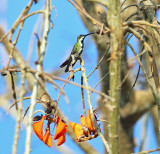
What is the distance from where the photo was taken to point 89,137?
222 centimetres

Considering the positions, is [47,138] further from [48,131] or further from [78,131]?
[78,131]

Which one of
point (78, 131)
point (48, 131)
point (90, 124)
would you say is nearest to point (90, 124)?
point (90, 124)

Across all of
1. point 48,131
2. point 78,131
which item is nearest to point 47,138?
point 48,131

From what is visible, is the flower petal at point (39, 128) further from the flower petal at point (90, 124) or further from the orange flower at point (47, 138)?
the flower petal at point (90, 124)

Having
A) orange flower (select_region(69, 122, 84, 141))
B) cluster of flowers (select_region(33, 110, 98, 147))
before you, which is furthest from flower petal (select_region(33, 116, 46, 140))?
orange flower (select_region(69, 122, 84, 141))

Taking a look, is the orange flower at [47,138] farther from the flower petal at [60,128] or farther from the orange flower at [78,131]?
the orange flower at [78,131]

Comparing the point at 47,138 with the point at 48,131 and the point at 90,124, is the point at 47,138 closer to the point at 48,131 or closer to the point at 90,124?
the point at 48,131

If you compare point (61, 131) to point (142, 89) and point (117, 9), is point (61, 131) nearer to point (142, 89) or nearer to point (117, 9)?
point (117, 9)

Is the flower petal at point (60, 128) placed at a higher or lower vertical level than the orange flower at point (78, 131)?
higher

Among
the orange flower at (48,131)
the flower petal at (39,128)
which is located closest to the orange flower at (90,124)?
the orange flower at (48,131)

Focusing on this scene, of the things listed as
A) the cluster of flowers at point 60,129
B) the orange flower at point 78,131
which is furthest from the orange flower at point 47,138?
the orange flower at point 78,131

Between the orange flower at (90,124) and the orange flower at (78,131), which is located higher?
the orange flower at (90,124)

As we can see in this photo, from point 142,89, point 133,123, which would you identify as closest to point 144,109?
point 133,123

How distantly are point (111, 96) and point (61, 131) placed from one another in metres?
0.67
